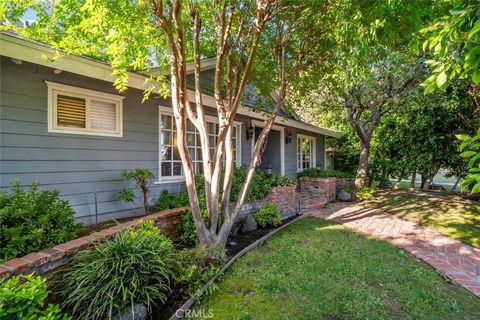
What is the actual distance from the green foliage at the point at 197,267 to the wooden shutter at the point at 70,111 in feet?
9.65

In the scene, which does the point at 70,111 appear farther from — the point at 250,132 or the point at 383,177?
the point at 383,177

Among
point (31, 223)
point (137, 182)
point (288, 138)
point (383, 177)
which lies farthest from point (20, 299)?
point (383, 177)

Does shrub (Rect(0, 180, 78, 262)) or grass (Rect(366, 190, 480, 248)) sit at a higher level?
shrub (Rect(0, 180, 78, 262))

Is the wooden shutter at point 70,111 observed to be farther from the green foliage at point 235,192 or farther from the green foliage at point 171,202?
the green foliage at point 235,192

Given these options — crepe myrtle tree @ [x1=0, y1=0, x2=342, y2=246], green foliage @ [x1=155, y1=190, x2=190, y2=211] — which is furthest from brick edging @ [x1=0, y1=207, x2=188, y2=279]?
green foliage @ [x1=155, y1=190, x2=190, y2=211]

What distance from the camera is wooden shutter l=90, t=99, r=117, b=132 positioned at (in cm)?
473

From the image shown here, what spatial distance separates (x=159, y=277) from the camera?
299 cm

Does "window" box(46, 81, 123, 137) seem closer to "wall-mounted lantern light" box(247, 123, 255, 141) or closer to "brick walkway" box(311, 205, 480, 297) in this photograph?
"wall-mounted lantern light" box(247, 123, 255, 141)

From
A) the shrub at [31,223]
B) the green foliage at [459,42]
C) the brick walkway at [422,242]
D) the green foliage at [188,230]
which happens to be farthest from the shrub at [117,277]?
the brick walkway at [422,242]

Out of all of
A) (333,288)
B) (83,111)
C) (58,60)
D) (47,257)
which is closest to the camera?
(47,257)

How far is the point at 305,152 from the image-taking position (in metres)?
13.2

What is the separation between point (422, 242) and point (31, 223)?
262 inches

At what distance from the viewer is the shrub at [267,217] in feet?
19.2

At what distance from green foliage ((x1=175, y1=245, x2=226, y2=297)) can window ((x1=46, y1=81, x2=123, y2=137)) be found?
2867 millimetres
